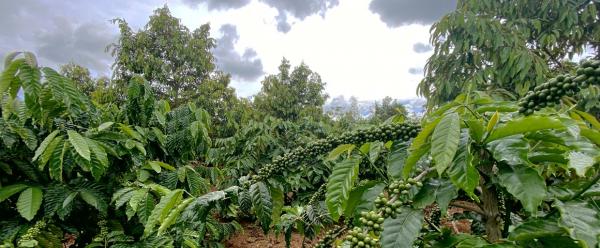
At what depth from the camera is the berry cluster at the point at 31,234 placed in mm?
1948

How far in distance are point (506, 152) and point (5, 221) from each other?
8.64 ft

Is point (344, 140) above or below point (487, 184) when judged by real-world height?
above

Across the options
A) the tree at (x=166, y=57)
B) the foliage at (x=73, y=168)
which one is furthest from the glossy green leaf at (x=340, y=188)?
the tree at (x=166, y=57)

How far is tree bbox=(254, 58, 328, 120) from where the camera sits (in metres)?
13.5

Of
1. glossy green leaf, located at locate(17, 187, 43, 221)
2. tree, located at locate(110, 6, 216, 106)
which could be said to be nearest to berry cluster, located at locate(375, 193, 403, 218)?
glossy green leaf, located at locate(17, 187, 43, 221)

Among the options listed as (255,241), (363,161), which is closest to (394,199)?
(363,161)

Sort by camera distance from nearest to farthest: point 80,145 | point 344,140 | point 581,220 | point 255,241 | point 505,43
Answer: point 581,220
point 344,140
point 80,145
point 255,241
point 505,43

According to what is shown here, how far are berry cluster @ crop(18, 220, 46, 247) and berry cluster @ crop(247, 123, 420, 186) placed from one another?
157 centimetres

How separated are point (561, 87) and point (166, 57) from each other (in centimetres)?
1237

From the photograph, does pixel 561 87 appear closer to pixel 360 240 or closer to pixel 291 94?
pixel 360 240

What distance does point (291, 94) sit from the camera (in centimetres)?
1369

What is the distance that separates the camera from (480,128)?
0.80 metres

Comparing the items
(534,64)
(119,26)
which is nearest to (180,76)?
(119,26)

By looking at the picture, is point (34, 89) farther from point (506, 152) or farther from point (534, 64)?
point (534, 64)
